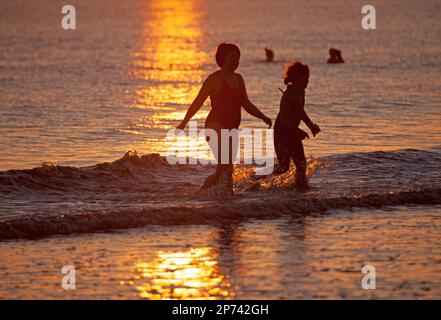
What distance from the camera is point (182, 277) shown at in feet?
29.5

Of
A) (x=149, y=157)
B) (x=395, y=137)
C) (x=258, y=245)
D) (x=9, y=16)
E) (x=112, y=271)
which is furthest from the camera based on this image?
(x=9, y=16)

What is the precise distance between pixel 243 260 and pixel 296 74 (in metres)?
3.51

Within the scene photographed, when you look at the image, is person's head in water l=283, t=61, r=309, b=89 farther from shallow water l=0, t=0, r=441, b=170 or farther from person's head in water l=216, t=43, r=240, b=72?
shallow water l=0, t=0, r=441, b=170

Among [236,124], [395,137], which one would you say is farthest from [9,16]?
[236,124]

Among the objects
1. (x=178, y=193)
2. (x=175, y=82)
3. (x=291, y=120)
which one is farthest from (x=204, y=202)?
(x=175, y=82)

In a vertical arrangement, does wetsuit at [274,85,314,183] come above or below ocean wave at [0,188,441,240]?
above

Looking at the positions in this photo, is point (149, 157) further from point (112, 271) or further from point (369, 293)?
point (369, 293)

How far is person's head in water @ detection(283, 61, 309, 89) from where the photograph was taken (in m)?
12.4

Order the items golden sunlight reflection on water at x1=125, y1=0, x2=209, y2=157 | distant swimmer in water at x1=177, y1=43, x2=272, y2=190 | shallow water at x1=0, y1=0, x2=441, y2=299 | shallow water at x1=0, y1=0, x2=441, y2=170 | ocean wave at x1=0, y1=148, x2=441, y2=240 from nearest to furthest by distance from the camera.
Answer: shallow water at x1=0, y1=0, x2=441, y2=299, ocean wave at x1=0, y1=148, x2=441, y2=240, distant swimmer in water at x1=177, y1=43, x2=272, y2=190, shallow water at x1=0, y1=0, x2=441, y2=170, golden sunlight reflection on water at x1=125, y1=0, x2=209, y2=157

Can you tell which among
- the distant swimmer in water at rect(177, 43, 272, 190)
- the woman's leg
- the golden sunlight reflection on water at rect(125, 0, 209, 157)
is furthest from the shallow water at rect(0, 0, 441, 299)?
the distant swimmer in water at rect(177, 43, 272, 190)

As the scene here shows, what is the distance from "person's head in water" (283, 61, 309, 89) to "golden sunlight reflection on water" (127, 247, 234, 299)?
10.7 ft

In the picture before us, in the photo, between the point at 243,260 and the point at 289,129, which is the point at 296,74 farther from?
the point at 243,260

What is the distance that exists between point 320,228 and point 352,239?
649 millimetres
